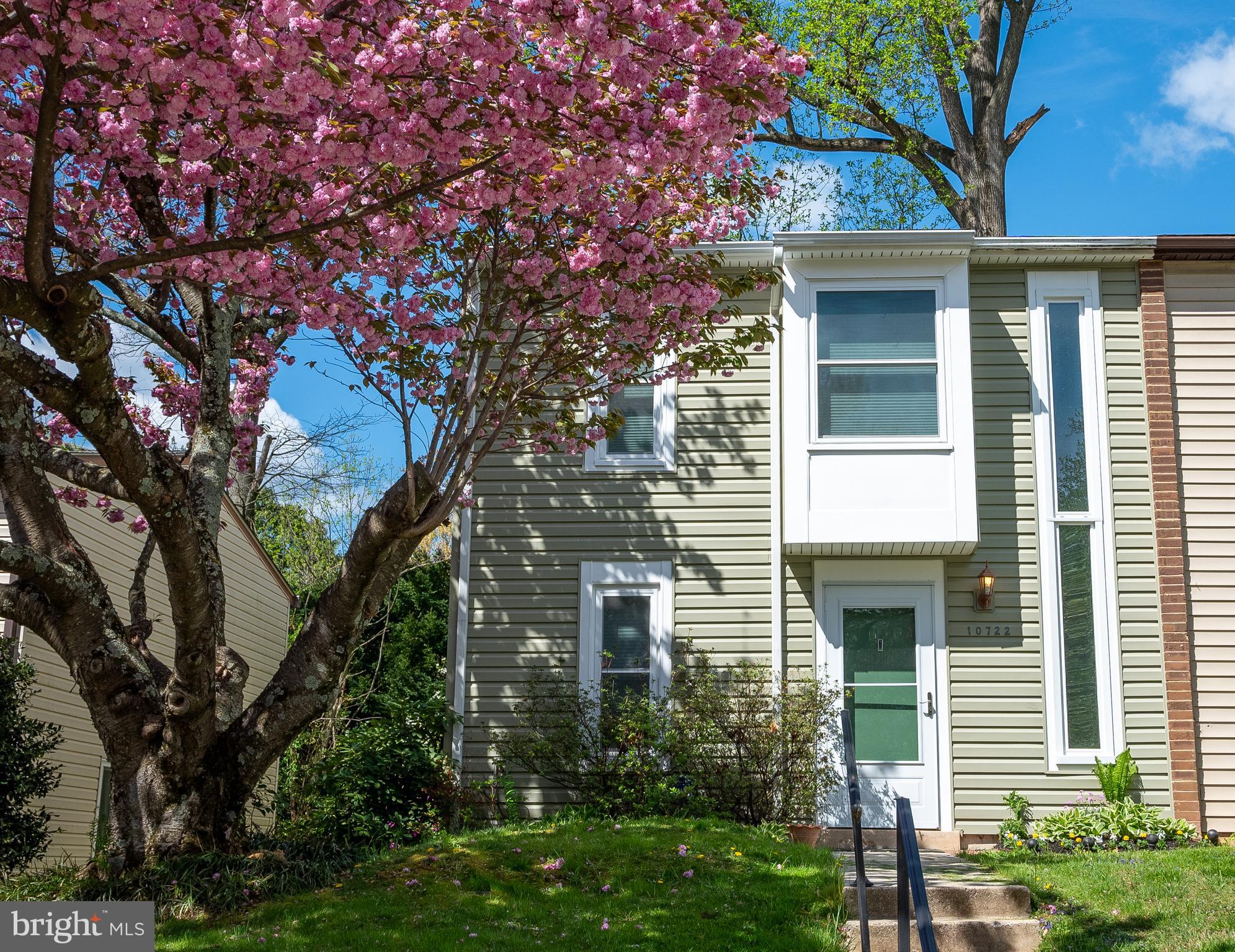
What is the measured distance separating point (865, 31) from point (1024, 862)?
12.4 meters

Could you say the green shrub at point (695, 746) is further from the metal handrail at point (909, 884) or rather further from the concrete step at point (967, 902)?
the metal handrail at point (909, 884)

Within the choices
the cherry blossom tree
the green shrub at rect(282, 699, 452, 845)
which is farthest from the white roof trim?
the green shrub at rect(282, 699, 452, 845)

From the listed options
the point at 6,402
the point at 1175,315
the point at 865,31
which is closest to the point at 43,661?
→ the point at 6,402

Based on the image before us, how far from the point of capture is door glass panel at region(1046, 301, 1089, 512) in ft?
35.2

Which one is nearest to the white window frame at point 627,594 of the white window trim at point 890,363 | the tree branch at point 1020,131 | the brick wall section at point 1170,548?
the white window trim at point 890,363

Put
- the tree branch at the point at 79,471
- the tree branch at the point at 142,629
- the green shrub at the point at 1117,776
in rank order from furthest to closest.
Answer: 1. the green shrub at the point at 1117,776
2. the tree branch at the point at 142,629
3. the tree branch at the point at 79,471

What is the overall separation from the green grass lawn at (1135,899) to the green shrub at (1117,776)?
1.44m

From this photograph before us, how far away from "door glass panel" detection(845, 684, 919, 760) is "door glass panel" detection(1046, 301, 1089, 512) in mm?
2289

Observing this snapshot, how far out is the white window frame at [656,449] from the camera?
441 inches

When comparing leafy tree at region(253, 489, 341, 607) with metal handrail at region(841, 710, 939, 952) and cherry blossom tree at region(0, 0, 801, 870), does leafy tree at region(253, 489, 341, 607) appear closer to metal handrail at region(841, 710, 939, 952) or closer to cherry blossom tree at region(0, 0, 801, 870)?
cherry blossom tree at region(0, 0, 801, 870)

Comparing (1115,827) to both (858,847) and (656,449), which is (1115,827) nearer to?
(858,847)

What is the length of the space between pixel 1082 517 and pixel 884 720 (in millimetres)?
2603

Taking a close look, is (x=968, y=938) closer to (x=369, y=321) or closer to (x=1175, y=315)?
(x=369, y=321)

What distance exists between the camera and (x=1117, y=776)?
9898 mm
